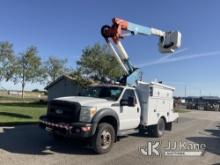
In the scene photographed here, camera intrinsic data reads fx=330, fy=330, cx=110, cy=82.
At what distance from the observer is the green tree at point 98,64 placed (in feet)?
114

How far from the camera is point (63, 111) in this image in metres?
9.82

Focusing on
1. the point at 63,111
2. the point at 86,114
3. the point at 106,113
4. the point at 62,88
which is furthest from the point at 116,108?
the point at 62,88

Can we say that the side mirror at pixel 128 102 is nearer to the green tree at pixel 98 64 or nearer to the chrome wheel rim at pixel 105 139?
the chrome wheel rim at pixel 105 139

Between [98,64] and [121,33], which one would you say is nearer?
→ [121,33]

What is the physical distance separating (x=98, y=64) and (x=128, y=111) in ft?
79.9

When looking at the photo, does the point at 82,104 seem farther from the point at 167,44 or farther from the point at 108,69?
the point at 108,69

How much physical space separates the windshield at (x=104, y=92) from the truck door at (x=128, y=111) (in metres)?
0.24

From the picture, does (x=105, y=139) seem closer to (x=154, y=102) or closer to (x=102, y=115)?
(x=102, y=115)

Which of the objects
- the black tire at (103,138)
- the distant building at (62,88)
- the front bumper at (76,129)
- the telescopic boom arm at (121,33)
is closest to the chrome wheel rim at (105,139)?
the black tire at (103,138)

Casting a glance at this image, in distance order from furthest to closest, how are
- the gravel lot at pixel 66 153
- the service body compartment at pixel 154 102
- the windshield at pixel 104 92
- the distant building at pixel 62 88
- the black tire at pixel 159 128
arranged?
1. the distant building at pixel 62 88
2. the black tire at pixel 159 128
3. the service body compartment at pixel 154 102
4. the windshield at pixel 104 92
5. the gravel lot at pixel 66 153

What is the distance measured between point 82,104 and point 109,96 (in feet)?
6.10

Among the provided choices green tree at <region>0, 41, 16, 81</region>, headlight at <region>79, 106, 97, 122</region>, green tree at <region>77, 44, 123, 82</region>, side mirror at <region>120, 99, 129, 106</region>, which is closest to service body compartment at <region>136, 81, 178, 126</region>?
side mirror at <region>120, 99, 129, 106</region>

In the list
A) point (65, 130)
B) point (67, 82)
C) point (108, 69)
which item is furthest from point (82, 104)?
point (67, 82)

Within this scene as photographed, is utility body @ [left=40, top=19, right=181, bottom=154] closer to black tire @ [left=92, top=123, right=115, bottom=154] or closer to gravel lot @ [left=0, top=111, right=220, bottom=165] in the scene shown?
black tire @ [left=92, top=123, right=115, bottom=154]
